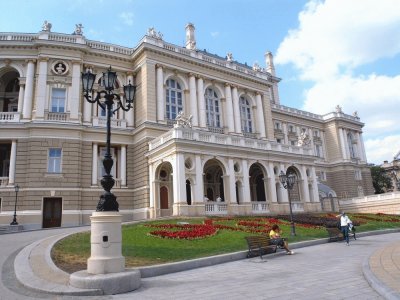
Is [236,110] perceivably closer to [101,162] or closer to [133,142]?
[133,142]

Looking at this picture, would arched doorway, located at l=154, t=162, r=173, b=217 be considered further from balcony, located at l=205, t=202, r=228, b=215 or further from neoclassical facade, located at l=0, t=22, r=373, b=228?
balcony, located at l=205, t=202, r=228, b=215

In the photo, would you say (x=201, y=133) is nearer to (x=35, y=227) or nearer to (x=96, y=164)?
(x=96, y=164)

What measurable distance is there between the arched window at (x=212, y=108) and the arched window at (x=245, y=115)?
4.13 meters

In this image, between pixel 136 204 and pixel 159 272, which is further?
pixel 136 204

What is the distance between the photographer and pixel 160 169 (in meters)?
34.6

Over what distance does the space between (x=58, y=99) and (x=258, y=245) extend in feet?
92.6

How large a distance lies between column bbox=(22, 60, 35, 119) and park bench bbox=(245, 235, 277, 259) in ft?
91.6

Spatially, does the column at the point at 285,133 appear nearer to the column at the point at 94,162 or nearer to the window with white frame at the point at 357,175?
the window with white frame at the point at 357,175

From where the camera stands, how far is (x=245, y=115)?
47.2 m

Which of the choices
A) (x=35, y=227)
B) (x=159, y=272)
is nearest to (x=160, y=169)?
(x=35, y=227)

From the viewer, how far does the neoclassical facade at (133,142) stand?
104ft

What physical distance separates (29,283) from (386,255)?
12547mm

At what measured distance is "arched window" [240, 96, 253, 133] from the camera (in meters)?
46.7

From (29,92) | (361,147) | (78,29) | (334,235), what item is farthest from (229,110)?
(361,147)
